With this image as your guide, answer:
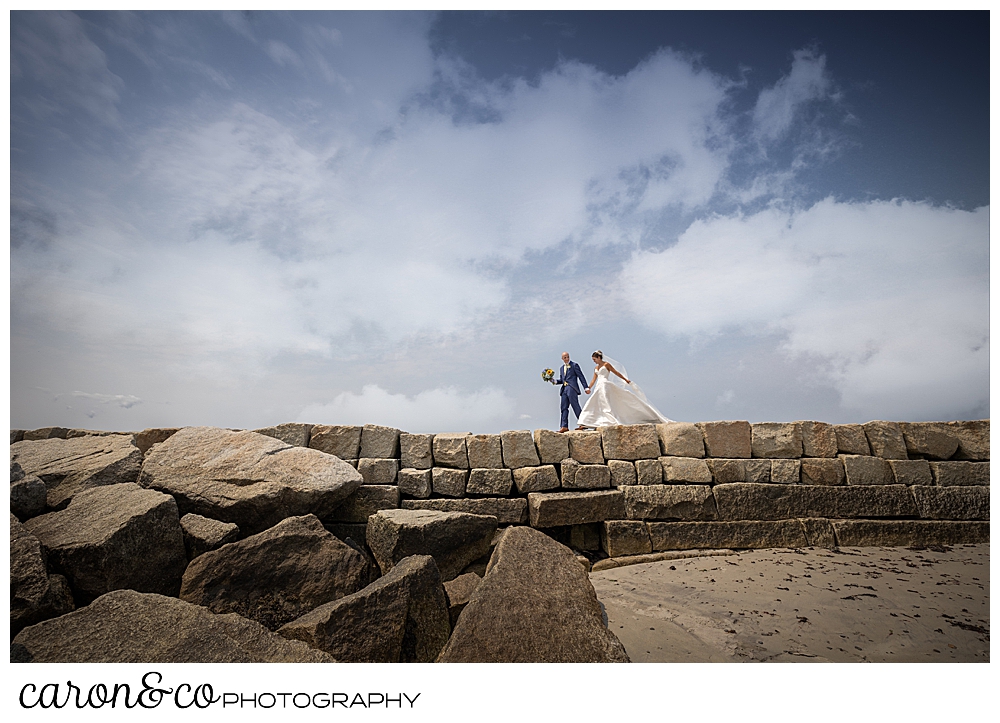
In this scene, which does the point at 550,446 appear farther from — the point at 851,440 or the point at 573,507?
the point at 851,440

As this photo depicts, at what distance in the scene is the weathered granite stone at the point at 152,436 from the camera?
5.34 meters

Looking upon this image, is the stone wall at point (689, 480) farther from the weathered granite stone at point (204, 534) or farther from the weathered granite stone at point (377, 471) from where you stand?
the weathered granite stone at point (204, 534)

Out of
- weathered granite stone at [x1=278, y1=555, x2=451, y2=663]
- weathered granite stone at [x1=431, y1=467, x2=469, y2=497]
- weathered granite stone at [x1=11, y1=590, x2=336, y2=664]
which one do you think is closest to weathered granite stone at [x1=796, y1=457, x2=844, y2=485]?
weathered granite stone at [x1=431, y1=467, x2=469, y2=497]

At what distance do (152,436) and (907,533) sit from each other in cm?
848

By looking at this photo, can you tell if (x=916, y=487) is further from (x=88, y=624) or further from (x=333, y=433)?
(x=88, y=624)

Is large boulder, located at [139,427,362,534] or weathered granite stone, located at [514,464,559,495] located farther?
weathered granite stone, located at [514,464,559,495]

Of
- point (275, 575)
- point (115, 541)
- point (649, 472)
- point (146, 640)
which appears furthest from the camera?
point (649, 472)

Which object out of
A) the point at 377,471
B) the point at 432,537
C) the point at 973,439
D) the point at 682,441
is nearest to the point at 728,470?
the point at 682,441

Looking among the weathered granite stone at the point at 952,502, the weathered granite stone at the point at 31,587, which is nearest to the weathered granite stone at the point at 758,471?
the weathered granite stone at the point at 952,502

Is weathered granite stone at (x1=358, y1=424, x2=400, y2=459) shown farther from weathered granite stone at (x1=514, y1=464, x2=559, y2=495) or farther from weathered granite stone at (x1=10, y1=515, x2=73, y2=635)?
weathered granite stone at (x1=10, y1=515, x2=73, y2=635)

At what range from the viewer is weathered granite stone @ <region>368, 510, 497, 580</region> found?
3955mm

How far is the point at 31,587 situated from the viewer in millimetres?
2893

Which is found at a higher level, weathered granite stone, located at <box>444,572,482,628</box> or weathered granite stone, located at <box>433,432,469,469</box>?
weathered granite stone, located at <box>433,432,469,469</box>
